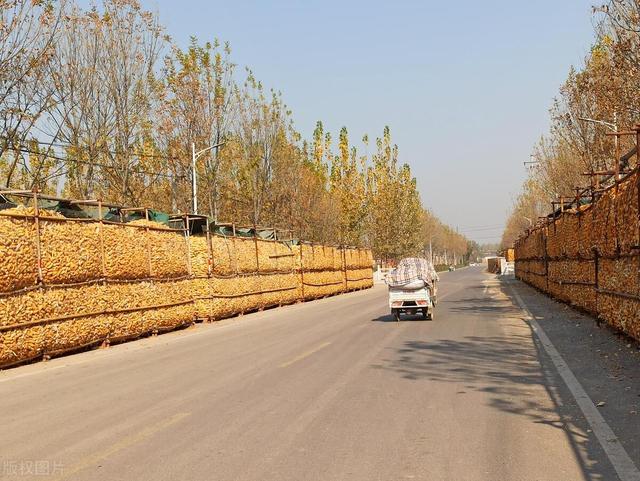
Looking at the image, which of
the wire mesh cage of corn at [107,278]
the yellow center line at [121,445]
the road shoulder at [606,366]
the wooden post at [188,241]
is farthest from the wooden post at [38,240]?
the road shoulder at [606,366]

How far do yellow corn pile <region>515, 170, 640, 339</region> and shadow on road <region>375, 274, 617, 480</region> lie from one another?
1.79 metres

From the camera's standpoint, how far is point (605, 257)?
1453 centimetres

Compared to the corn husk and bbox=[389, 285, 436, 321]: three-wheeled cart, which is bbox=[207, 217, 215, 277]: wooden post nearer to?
bbox=[389, 285, 436, 321]: three-wheeled cart

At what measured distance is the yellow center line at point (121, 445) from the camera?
17.7 ft

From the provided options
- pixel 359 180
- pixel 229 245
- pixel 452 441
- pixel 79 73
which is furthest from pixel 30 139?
pixel 359 180

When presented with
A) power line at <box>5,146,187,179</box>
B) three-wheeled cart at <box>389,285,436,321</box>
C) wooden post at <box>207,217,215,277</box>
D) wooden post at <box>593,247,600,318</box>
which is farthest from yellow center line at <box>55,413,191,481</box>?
power line at <box>5,146,187,179</box>

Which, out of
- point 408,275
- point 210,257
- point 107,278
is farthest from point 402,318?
point 107,278

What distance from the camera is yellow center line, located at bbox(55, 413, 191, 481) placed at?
5387mm

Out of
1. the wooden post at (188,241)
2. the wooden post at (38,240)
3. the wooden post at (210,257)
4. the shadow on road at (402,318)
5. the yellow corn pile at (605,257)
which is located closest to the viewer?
the yellow corn pile at (605,257)

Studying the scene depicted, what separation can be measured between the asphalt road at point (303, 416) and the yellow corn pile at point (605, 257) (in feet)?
6.49

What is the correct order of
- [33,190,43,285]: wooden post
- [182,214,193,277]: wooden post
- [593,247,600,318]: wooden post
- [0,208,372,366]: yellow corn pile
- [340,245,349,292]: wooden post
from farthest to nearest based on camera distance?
1. [340,245,349,292]: wooden post
2. [182,214,193,277]: wooden post
3. [593,247,600,318]: wooden post
4. [33,190,43,285]: wooden post
5. [0,208,372,366]: yellow corn pile

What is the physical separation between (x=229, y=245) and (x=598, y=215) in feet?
44.6

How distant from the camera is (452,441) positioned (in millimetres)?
5965

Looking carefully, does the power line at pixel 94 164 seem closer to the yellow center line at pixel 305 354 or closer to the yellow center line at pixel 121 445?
the yellow center line at pixel 305 354
